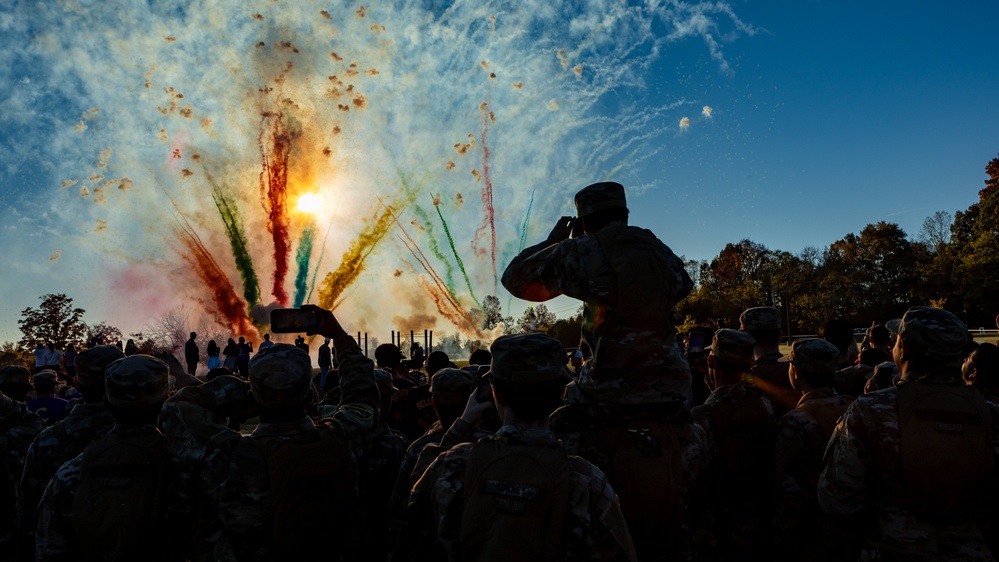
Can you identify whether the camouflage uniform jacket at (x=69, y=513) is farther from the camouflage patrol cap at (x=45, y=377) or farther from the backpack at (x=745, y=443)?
the camouflage patrol cap at (x=45, y=377)

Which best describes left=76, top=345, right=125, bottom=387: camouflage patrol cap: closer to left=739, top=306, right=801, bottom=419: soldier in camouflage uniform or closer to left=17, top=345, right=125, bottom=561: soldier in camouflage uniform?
left=17, top=345, right=125, bottom=561: soldier in camouflage uniform

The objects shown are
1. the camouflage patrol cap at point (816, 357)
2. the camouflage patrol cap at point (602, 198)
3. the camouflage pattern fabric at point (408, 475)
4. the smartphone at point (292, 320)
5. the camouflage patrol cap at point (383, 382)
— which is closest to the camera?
the camouflage pattern fabric at point (408, 475)

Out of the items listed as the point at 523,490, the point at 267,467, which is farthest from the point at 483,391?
the point at 267,467

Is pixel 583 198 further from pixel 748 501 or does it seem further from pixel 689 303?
pixel 689 303

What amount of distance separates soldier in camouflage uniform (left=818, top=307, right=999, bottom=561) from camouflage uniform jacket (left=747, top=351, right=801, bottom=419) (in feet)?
8.26

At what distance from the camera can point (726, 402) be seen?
17.6ft

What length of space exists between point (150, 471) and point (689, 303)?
6945 cm

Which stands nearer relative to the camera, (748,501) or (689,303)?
(748,501)

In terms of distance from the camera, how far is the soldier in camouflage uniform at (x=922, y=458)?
144 inches

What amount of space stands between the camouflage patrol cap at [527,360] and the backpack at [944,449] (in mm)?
2356

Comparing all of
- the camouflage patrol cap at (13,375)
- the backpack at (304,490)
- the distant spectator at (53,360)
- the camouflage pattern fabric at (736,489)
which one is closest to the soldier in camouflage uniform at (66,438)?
the backpack at (304,490)

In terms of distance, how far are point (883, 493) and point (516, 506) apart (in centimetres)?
260

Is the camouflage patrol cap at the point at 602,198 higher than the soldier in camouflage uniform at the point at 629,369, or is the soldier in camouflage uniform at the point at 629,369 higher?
the camouflage patrol cap at the point at 602,198

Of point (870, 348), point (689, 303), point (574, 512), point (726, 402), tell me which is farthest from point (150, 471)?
point (689, 303)
